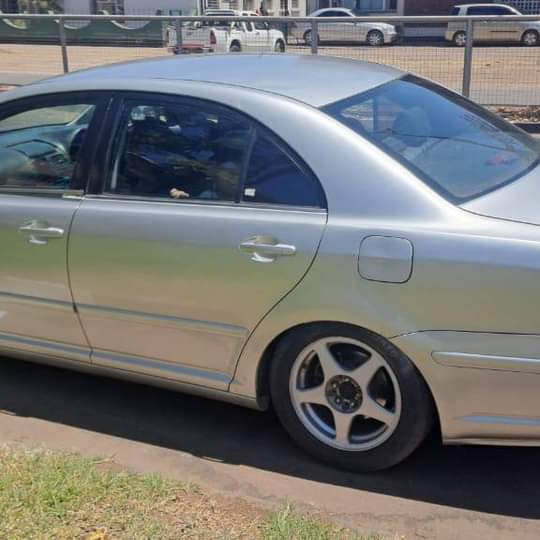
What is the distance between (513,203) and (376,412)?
3.14 feet

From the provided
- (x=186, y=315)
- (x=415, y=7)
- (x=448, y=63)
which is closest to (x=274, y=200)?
(x=186, y=315)

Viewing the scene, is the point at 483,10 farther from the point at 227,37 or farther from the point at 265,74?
the point at 265,74

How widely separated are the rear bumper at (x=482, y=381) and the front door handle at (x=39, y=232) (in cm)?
163

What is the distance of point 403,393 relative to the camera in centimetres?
286

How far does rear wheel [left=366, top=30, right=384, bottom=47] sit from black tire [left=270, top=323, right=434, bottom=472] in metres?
9.38

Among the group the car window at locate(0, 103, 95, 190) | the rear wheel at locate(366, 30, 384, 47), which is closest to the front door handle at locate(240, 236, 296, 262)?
the car window at locate(0, 103, 95, 190)

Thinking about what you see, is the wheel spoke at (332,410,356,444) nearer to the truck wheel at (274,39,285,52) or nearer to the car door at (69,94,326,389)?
the car door at (69,94,326,389)

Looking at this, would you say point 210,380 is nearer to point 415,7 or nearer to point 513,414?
point 513,414

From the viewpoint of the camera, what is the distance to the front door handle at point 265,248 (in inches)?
116

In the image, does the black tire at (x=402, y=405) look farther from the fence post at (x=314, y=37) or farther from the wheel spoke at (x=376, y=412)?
the fence post at (x=314, y=37)

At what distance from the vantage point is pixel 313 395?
3.07 m

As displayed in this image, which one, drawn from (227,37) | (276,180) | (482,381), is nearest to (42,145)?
(276,180)

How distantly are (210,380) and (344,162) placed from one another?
1.09 meters

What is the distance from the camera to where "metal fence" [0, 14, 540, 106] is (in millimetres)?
11031
